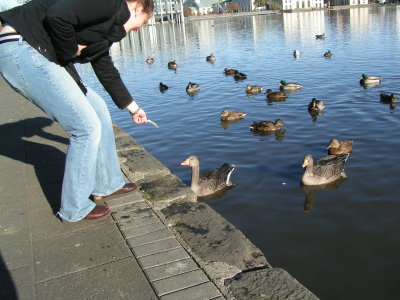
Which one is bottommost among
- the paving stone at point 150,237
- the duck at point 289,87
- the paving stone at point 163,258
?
the duck at point 289,87

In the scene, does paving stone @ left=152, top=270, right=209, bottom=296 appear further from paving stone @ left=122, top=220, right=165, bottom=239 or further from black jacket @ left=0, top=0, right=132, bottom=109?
black jacket @ left=0, top=0, right=132, bottom=109

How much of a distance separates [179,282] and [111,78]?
2156 millimetres

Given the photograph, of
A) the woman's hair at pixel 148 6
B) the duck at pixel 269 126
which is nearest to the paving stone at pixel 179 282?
the woman's hair at pixel 148 6

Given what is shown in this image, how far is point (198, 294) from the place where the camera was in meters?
3.03

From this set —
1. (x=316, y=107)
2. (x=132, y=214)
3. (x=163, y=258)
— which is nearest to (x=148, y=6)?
(x=132, y=214)

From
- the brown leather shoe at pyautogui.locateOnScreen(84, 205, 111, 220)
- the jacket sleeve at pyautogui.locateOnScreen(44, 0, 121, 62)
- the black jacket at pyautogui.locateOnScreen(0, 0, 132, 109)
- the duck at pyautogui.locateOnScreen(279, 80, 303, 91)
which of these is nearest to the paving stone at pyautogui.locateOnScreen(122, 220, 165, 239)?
the brown leather shoe at pyautogui.locateOnScreen(84, 205, 111, 220)

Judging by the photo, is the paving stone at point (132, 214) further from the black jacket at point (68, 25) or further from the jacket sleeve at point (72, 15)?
the jacket sleeve at point (72, 15)

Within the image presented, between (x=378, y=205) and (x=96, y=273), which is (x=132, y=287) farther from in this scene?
(x=378, y=205)

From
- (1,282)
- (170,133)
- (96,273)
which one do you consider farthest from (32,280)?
(170,133)

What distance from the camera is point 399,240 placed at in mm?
5461

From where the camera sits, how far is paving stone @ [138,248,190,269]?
3408 millimetres

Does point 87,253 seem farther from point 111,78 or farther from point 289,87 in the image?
point 289,87

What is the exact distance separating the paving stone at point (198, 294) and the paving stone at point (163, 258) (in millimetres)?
409

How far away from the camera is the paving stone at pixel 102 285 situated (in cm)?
305
